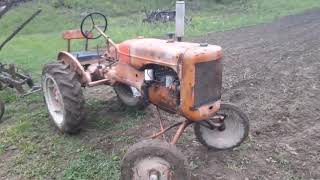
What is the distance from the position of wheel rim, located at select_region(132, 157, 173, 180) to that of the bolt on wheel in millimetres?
968

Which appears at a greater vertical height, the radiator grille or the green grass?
the radiator grille

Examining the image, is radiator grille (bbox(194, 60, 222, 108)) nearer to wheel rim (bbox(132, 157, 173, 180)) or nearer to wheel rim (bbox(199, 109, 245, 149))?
wheel rim (bbox(199, 109, 245, 149))

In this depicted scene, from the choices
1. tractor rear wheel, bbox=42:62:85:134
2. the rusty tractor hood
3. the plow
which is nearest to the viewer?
the rusty tractor hood

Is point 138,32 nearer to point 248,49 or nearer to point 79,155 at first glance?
point 248,49

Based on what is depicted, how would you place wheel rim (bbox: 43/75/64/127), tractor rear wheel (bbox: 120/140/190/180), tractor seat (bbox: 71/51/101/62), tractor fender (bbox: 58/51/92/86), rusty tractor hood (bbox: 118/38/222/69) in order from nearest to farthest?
1. tractor rear wheel (bbox: 120/140/190/180)
2. rusty tractor hood (bbox: 118/38/222/69)
3. tractor fender (bbox: 58/51/92/86)
4. wheel rim (bbox: 43/75/64/127)
5. tractor seat (bbox: 71/51/101/62)

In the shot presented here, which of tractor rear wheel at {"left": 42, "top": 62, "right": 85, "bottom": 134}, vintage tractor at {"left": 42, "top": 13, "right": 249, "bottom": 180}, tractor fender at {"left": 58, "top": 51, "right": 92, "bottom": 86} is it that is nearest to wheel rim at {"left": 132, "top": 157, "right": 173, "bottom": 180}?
vintage tractor at {"left": 42, "top": 13, "right": 249, "bottom": 180}

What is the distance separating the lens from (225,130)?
4.91 metres

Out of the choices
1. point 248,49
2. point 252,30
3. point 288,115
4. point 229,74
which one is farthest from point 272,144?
point 252,30

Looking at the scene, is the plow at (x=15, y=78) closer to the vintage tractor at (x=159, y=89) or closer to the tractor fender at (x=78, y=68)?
the vintage tractor at (x=159, y=89)

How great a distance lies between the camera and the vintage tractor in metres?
3.95

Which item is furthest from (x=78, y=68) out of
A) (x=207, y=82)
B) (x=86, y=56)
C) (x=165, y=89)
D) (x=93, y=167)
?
(x=207, y=82)

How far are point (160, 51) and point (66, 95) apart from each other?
1.42 meters

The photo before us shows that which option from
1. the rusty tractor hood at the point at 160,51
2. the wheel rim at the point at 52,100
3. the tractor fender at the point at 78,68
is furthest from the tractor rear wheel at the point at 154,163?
the wheel rim at the point at 52,100

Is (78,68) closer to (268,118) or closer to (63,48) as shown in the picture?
(268,118)
